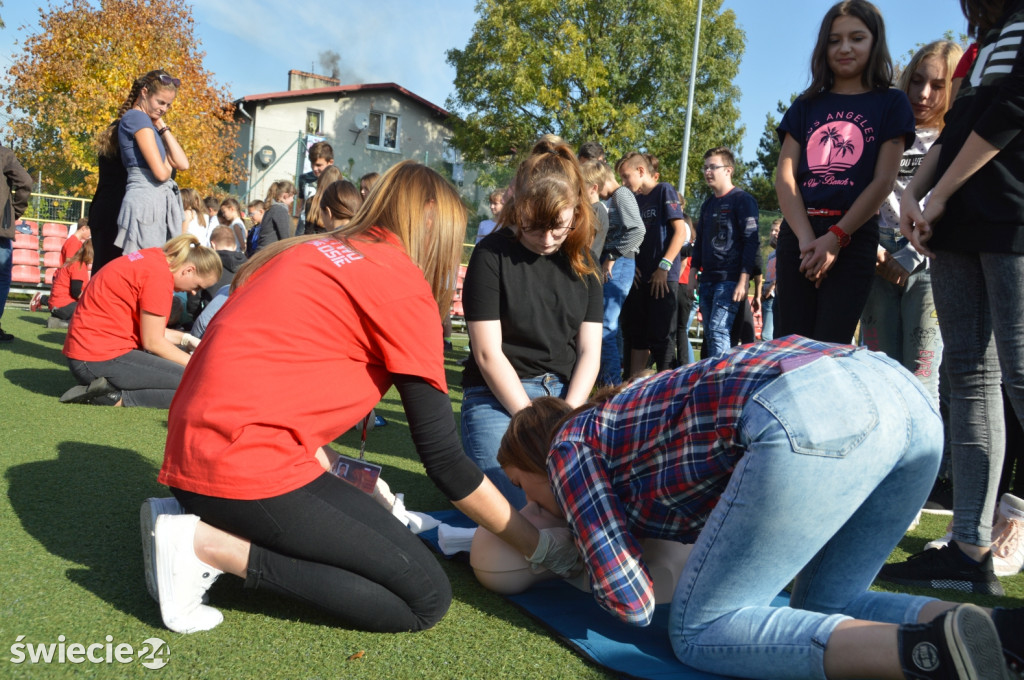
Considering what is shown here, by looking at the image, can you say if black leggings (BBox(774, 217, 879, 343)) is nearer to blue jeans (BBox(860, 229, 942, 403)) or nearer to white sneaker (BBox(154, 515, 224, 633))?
blue jeans (BBox(860, 229, 942, 403))

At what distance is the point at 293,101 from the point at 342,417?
34210 millimetres

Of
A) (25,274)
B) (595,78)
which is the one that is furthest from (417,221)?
(595,78)

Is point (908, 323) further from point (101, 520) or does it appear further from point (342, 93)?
point (342, 93)

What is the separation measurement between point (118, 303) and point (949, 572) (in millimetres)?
4628

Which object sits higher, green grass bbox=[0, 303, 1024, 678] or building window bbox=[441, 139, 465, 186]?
building window bbox=[441, 139, 465, 186]

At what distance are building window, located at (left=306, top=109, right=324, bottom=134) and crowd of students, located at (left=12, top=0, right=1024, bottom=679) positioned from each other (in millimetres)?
32846

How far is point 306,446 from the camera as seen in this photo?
2.01 metres

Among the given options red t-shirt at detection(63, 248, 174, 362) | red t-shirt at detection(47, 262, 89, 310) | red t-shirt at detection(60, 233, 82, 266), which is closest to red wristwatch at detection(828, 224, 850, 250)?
red t-shirt at detection(63, 248, 174, 362)

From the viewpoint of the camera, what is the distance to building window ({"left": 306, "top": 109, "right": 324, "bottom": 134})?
33.9 metres

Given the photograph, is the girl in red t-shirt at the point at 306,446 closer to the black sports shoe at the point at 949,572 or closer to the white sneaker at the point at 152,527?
the white sneaker at the point at 152,527

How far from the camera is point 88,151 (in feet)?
69.8

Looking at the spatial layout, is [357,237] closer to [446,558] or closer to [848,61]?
[446,558]

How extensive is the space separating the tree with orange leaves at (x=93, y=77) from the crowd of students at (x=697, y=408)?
68.1 ft

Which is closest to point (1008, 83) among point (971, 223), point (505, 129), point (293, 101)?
point (971, 223)
